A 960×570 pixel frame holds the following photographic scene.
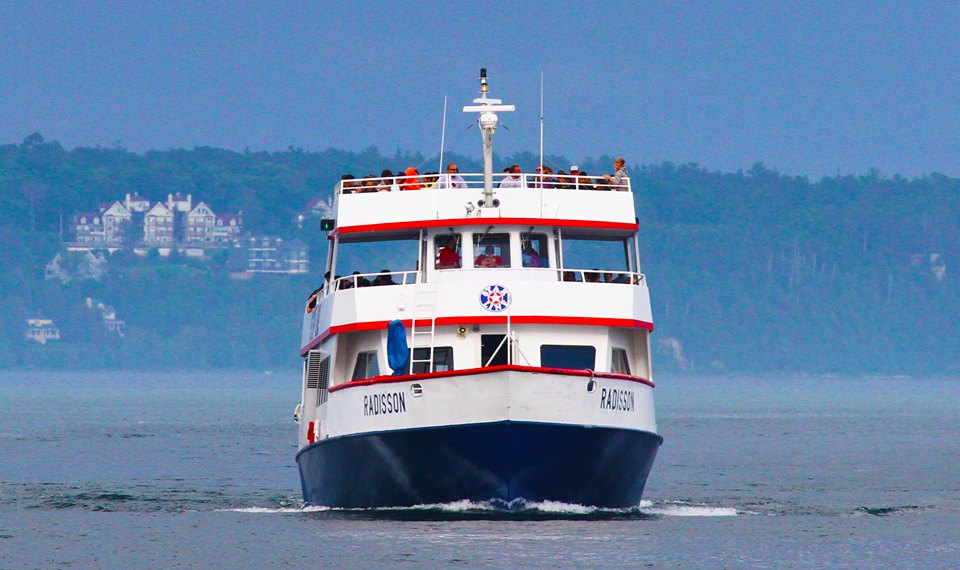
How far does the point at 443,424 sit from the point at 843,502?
14199 mm

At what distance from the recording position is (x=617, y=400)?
115 feet

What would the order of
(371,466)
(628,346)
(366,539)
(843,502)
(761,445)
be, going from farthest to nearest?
1. (761,445)
2. (843,502)
3. (628,346)
4. (371,466)
5. (366,539)

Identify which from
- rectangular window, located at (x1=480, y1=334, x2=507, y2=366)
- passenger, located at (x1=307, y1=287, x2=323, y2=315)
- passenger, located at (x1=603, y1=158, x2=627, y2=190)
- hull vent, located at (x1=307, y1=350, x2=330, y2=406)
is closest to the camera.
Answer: rectangular window, located at (x1=480, y1=334, x2=507, y2=366)

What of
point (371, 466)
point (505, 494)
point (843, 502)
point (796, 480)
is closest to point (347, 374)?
point (371, 466)

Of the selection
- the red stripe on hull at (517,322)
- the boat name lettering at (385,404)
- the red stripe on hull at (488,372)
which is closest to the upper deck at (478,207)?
the red stripe on hull at (517,322)

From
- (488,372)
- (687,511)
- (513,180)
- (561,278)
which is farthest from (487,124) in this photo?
(687,511)

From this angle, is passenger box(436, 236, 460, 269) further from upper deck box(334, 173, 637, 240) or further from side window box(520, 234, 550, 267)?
side window box(520, 234, 550, 267)

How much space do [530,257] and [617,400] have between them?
395cm

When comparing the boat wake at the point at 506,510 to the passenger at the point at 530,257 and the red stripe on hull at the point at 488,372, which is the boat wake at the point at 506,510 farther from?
the passenger at the point at 530,257

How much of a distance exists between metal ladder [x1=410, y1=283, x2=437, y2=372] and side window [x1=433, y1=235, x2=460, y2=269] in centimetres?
158

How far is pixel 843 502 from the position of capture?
147 ft

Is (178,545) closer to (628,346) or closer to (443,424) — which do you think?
(443,424)

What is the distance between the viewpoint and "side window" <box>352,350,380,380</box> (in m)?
36.8

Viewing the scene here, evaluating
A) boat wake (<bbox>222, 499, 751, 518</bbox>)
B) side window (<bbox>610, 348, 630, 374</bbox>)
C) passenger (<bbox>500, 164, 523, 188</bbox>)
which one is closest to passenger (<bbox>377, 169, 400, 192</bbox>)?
passenger (<bbox>500, 164, 523, 188</bbox>)
